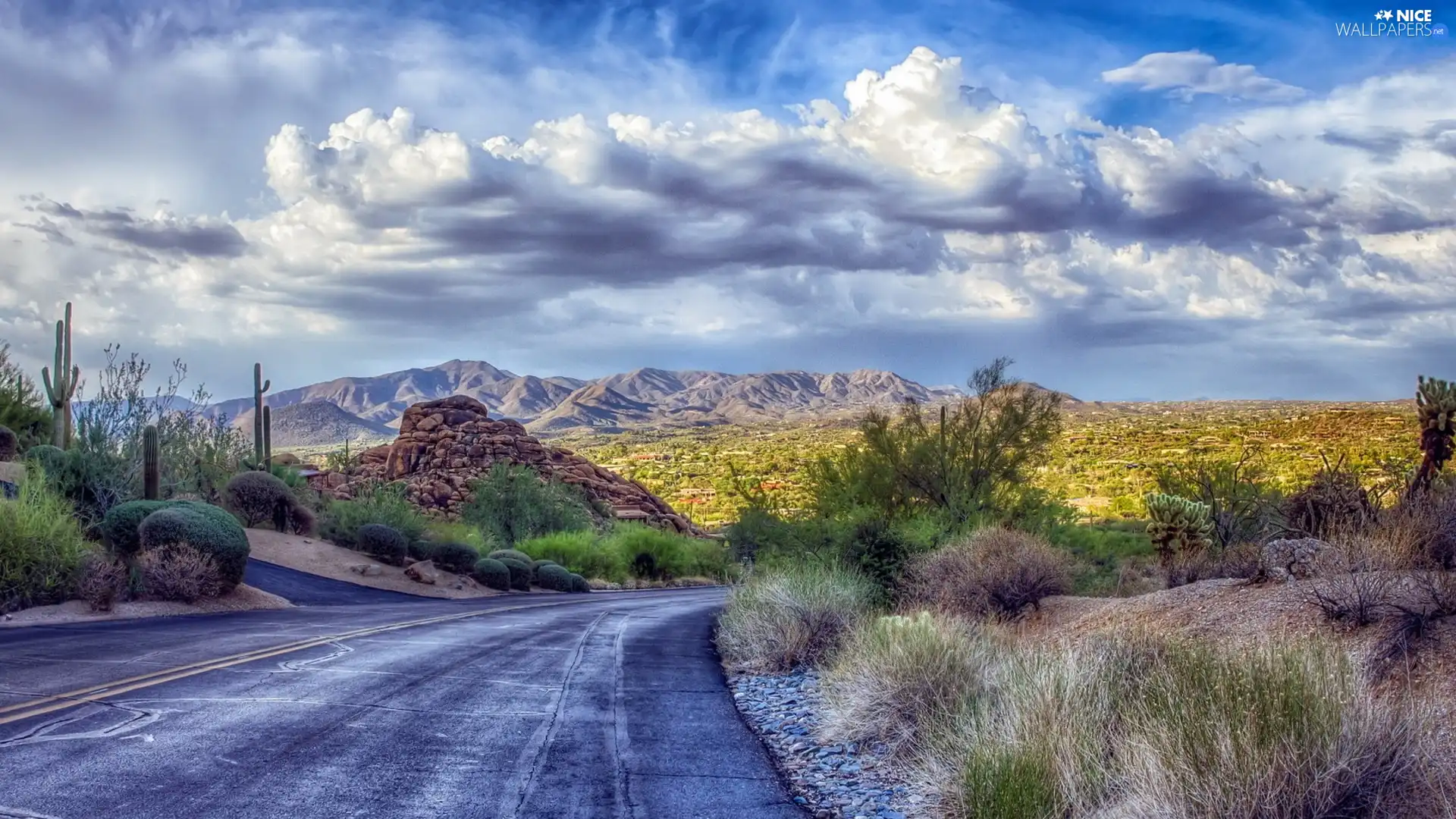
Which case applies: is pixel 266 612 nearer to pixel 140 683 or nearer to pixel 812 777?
pixel 140 683

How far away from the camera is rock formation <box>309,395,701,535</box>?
78.6 metres

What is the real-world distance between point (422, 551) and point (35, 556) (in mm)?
23171

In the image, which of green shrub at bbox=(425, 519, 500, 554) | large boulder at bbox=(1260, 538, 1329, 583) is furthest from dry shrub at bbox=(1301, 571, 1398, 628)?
green shrub at bbox=(425, 519, 500, 554)

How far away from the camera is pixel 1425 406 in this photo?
1877 centimetres

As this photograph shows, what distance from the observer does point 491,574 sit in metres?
43.9

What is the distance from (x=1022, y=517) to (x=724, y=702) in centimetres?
1577

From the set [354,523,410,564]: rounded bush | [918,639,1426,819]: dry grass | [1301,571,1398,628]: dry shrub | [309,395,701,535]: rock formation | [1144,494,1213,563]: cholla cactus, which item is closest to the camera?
[918,639,1426,819]: dry grass

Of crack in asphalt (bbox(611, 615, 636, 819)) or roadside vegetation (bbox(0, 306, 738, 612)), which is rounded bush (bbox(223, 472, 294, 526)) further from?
crack in asphalt (bbox(611, 615, 636, 819))

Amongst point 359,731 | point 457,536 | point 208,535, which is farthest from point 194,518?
point 457,536

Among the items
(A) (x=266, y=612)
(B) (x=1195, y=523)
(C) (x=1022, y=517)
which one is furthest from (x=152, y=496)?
(B) (x=1195, y=523)

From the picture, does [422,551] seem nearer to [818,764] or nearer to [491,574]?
[491,574]

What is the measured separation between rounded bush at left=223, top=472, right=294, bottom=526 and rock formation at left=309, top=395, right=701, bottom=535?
32.7 meters

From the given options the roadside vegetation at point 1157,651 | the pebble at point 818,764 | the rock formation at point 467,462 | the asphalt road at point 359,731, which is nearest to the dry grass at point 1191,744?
the roadside vegetation at point 1157,651

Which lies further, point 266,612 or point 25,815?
point 266,612
